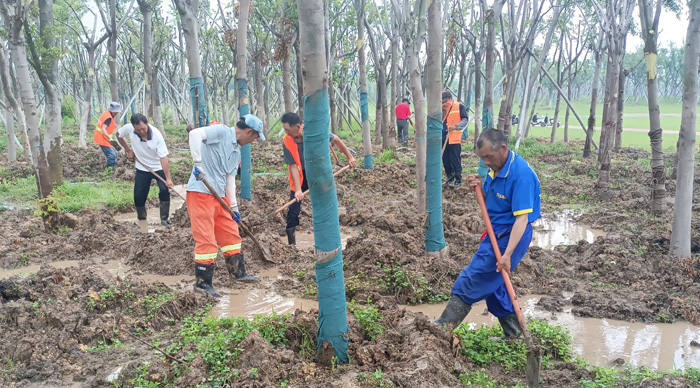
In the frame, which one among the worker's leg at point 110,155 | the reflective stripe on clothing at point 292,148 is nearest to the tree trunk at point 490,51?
the reflective stripe on clothing at point 292,148

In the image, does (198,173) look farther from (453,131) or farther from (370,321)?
(453,131)

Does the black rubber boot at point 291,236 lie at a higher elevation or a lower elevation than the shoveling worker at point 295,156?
lower

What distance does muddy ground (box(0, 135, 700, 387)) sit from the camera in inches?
124

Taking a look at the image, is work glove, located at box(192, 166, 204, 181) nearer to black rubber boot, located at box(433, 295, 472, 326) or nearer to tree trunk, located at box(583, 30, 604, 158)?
black rubber boot, located at box(433, 295, 472, 326)

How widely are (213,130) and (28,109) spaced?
5295 millimetres

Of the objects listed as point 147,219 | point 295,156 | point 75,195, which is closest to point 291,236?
point 295,156

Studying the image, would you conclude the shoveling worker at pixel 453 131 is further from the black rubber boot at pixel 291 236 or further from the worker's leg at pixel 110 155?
the worker's leg at pixel 110 155

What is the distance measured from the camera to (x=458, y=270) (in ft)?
17.1

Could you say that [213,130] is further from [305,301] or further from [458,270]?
[458,270]

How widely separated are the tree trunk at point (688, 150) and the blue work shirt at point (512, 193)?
124 inches

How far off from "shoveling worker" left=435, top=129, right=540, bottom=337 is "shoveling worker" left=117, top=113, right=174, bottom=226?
4606 mm

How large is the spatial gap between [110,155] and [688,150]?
1140cm

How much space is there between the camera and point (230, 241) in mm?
5145

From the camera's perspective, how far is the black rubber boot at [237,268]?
5.38 m
